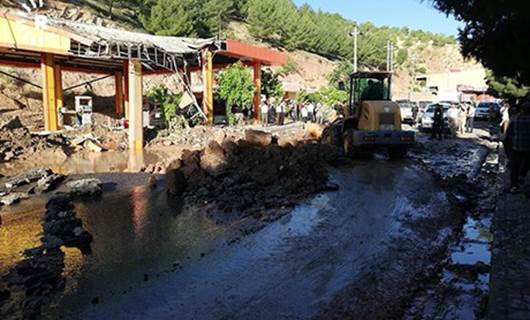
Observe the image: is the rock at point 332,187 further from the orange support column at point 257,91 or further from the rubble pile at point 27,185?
the orange support column at point 257,91

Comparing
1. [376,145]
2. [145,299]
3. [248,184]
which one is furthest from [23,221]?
[376,145]

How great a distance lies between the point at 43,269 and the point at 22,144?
16230 millimetres

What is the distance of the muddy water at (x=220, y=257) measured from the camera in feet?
19.9

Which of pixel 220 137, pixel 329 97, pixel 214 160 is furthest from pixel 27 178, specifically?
pixel 329 97

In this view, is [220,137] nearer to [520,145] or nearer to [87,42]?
[87,42]

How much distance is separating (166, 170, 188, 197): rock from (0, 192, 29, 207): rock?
3732 millimetres

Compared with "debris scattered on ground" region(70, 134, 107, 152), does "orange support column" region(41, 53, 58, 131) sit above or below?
above

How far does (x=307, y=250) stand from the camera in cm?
804

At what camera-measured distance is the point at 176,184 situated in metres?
12.7

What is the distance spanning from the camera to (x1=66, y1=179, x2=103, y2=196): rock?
13.1 meters

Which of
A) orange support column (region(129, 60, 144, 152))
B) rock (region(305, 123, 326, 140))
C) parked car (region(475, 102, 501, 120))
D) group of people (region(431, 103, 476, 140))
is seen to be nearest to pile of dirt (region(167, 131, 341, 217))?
rock (region(305, 123, 326, 140))

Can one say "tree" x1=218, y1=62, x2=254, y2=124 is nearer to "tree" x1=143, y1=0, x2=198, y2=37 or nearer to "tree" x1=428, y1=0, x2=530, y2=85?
"tree" x1=428, y1=0, x2=530, y2=85

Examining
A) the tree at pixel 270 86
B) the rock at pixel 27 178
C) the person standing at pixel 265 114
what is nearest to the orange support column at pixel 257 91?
the person standing at pixel 265 114

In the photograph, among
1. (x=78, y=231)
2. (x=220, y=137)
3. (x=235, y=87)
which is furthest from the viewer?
(x=235, y=87)
